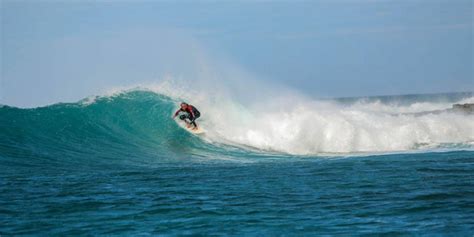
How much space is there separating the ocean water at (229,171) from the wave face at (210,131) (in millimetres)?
48

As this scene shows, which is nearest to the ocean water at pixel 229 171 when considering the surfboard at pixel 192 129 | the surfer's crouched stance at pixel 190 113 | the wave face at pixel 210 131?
the wave face at pixel 210 131

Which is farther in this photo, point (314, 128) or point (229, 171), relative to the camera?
point (314, 128)

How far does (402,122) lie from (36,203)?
14.2m

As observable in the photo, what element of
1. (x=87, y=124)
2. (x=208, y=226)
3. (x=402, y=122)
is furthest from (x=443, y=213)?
(x=87, y=124)

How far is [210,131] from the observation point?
2178cm

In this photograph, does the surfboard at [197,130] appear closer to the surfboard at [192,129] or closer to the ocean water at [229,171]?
the surfboard at [192,129]

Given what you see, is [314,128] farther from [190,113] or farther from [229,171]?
[229,171]

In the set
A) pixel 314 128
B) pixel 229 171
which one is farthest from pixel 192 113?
pixel 229 171

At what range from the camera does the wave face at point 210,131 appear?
61.4 feet

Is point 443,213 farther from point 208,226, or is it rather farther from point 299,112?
point 299,112

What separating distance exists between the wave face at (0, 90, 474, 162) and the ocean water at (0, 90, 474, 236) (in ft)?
0.16

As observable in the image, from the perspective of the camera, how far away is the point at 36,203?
10852mm

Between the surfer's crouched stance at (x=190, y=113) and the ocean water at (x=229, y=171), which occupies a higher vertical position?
the surfer's crouched stance at (x=190, y=113)

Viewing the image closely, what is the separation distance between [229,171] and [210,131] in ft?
24.2
